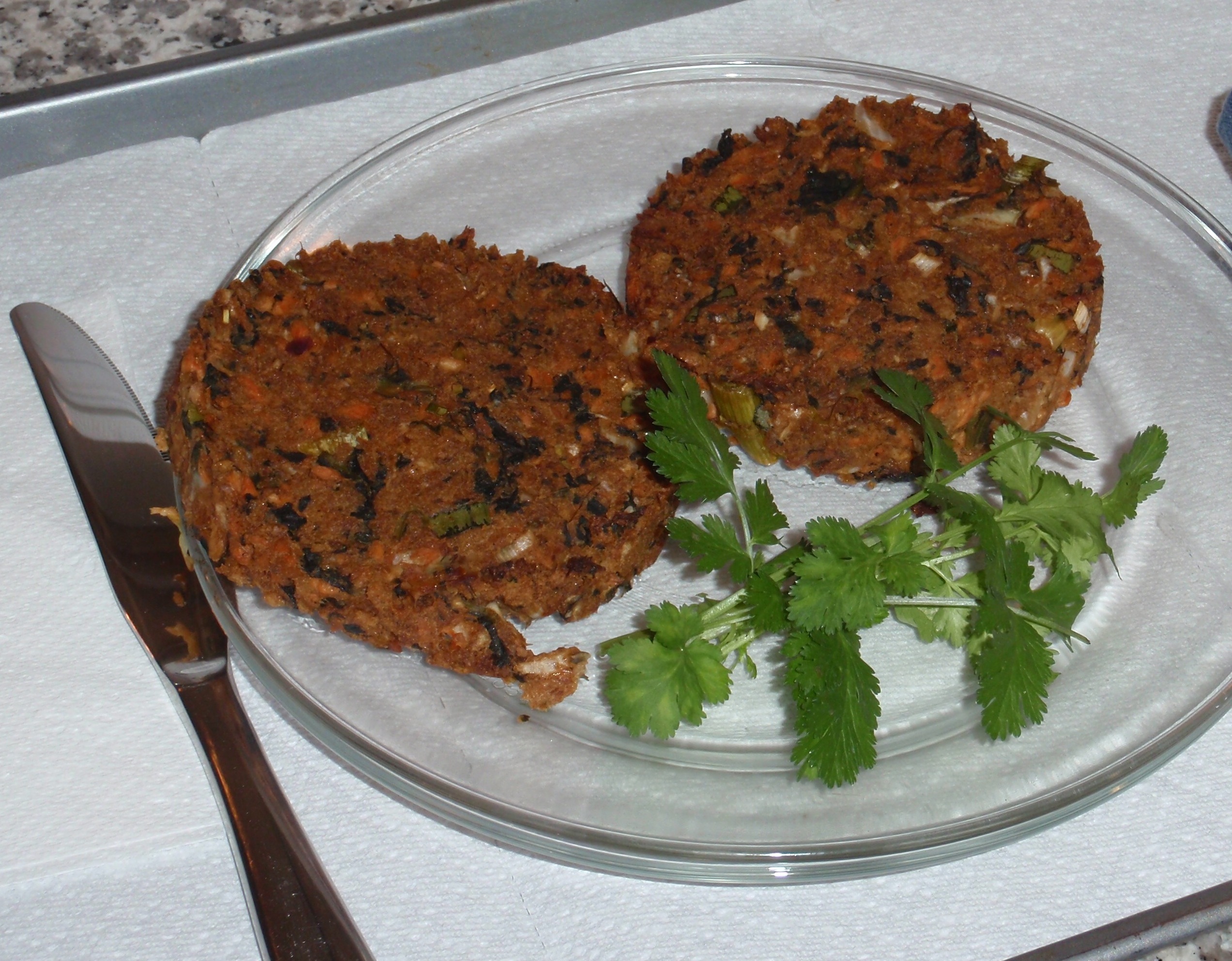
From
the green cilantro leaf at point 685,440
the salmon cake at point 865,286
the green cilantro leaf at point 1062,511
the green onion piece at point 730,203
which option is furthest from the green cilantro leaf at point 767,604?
the green onion piece at point 730,203

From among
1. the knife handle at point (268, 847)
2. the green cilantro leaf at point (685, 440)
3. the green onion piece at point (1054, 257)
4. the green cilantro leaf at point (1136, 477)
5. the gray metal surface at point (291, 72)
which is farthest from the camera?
the gray metal surface at point (291, 72)

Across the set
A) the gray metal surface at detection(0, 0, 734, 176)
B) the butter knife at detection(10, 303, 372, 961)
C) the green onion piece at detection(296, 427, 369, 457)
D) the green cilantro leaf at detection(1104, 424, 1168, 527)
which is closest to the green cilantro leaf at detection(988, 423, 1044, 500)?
the green cilantro leaf at detection(1104, 424, 1168, 527)

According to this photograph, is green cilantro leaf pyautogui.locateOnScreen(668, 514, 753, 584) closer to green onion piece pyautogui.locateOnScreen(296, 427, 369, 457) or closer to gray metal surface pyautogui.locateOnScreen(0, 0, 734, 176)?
green onion piece pyautogui.locateOnScreen(296, 427, 369, 457)

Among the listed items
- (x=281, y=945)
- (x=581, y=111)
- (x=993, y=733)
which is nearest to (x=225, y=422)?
(x=281, y=945)

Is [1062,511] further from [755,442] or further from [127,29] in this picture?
[127,29]

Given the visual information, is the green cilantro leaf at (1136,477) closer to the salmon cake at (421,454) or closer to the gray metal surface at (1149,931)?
the gray metal surface at (1149,931)

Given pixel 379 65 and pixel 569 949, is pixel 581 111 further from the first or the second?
pixel 569 949
